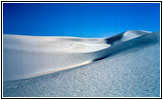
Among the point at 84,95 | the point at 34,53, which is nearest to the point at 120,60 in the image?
the point at 84,95

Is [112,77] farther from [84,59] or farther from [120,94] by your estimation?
[84,59]

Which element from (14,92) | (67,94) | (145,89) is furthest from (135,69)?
(14,92)

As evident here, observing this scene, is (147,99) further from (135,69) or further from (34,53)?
(34,53)

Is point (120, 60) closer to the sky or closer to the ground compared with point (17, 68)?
closer to the sky

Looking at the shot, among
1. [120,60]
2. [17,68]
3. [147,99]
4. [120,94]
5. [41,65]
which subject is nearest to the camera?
[147,99]

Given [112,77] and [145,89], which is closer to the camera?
[145,89]

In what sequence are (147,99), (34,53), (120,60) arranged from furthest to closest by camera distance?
(34,53)
(120,60)
(147,99)

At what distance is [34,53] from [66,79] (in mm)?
5856

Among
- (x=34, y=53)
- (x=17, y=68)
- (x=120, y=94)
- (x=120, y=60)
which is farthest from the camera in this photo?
(x=34, y=53)

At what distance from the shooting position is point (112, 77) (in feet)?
19.7

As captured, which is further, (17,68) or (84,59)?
(84,59)

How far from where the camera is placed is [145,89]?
509cm

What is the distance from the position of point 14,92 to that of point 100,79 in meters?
2.36

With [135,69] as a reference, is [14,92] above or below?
below
